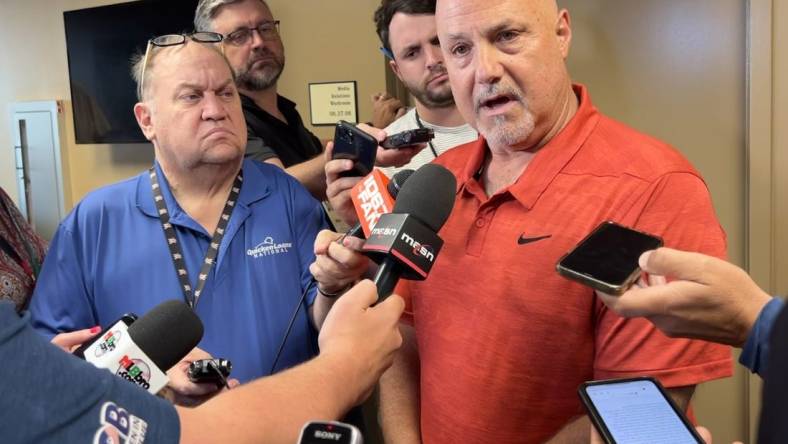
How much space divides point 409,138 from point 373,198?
0.26 meters

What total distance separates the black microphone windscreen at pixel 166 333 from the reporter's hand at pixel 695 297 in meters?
0.70

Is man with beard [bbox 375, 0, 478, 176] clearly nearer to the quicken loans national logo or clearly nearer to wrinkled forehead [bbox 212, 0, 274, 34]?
wrinkled forehead [bbox 212, 0, 274, 34]

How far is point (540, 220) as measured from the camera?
3.59 feet

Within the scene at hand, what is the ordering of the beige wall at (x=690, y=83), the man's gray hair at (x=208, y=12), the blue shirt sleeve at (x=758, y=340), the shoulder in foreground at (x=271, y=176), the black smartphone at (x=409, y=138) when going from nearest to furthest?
the blue shirt sleeve at (x=758, y=340) < the black smartphone at (x=409, y=138) < the shoulder in foreground at (x=271, y=176) < the man's gray hair at (x=208, y=12) < the beige wall at (x=690, y=83)

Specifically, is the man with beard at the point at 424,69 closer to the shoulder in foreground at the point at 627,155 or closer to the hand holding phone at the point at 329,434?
the shoulder in foreground at the point at 627,155

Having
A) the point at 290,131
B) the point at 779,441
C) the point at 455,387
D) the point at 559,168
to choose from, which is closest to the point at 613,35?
the point at 290,131

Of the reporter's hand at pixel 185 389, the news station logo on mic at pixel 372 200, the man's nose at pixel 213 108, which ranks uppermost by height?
the man's nose at pixel 213 108

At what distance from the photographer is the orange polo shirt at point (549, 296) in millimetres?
973

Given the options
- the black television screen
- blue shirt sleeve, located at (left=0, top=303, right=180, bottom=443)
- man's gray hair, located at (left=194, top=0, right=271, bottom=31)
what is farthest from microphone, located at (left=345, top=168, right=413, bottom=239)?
the black television screen

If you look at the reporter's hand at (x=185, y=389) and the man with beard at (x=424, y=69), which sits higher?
the man with beard at (x=424, y=69)

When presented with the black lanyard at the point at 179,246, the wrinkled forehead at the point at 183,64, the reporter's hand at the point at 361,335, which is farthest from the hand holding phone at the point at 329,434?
the wrinkled forehead at the point at 183,64

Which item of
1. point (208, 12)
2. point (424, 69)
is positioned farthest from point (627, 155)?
point (208, 12)

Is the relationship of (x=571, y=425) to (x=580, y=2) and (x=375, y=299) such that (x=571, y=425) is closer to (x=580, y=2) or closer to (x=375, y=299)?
(x=375, y=299)

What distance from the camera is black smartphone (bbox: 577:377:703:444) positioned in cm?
79
